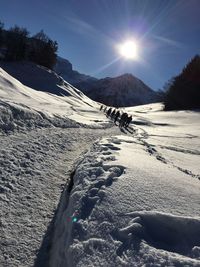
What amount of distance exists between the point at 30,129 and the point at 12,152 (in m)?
3.79

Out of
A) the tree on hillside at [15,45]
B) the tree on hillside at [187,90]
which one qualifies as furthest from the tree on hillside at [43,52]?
the tree on hillside at [187,90]

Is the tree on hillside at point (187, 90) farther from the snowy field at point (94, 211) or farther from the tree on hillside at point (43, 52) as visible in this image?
the snowy field at point (94, 211)

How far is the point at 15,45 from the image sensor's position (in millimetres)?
67625

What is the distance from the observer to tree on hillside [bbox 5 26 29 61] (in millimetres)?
67312

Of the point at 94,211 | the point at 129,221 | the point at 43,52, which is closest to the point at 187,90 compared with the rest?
the point at 43,52

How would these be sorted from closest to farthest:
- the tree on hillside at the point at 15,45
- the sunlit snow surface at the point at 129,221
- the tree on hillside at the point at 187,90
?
the sunlit snow surface at the point at 129,221
the tree on hillside at the point at 187,90
the tree on hillside at the point at 15,45

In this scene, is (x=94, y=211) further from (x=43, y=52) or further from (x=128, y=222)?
(x=43, y=52)

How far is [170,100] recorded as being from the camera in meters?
58.8

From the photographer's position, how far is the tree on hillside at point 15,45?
2650 inches

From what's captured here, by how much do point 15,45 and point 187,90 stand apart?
145ft

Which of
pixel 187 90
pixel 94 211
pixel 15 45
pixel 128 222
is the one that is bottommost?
pixel 94 211

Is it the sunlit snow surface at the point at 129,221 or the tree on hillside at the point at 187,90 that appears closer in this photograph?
the sunlit snow surface at the point at 129,221

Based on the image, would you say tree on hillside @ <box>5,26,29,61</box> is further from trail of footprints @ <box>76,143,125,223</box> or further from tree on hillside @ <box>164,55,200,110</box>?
trail of footprints @ <box>76,143,125,223</box>

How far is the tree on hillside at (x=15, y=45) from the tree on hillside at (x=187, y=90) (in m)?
39.0
